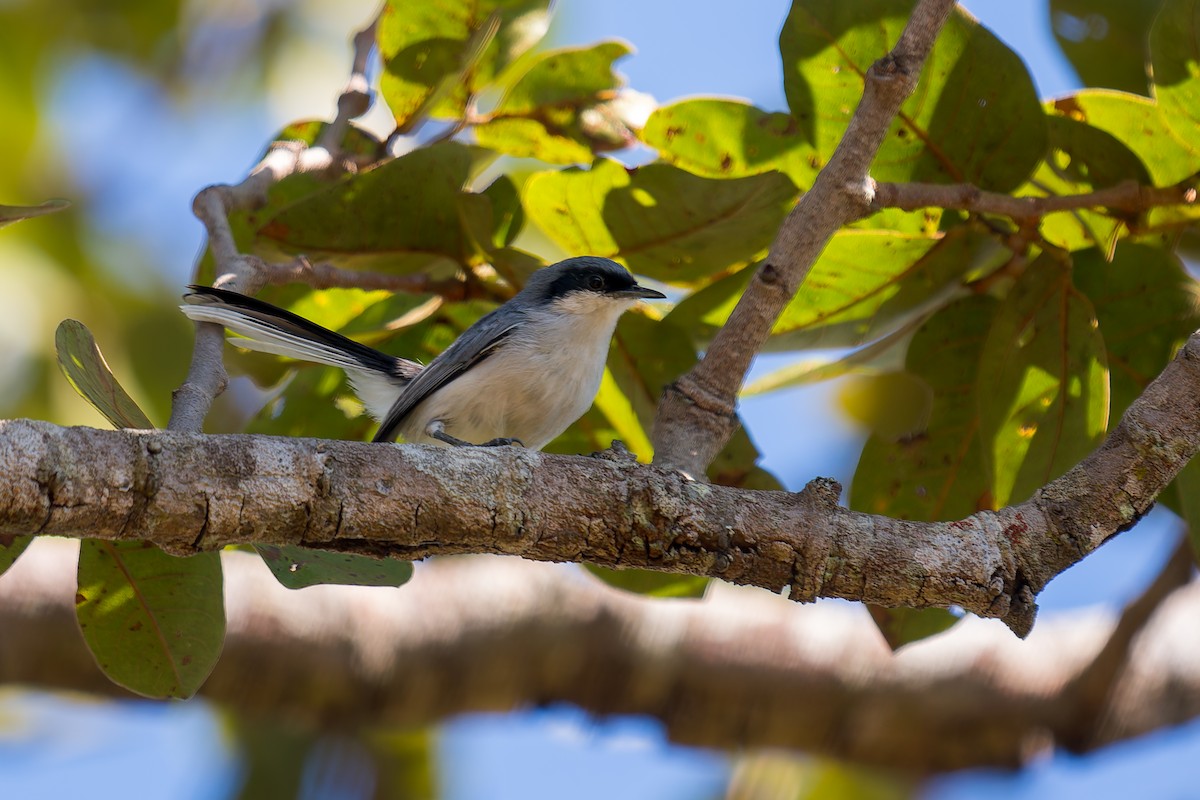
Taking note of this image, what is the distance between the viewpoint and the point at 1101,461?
200cm

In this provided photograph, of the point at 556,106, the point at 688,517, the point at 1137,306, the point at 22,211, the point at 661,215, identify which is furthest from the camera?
the point at 556,106

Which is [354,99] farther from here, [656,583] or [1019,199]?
[1019,199]

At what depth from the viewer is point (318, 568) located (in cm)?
220

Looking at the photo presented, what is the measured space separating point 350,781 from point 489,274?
2.72 metres

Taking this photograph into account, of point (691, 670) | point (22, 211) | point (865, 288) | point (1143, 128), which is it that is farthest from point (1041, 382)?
point (691, 670)

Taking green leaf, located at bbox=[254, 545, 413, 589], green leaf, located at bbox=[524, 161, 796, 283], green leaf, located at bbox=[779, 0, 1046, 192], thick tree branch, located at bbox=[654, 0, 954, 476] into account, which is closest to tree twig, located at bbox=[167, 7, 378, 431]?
green leaf, located at bbox=[254, 545, 413, 589]

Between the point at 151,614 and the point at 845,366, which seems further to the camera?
the point at 845,366

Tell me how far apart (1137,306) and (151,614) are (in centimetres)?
221

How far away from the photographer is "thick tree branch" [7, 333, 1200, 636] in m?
1.79

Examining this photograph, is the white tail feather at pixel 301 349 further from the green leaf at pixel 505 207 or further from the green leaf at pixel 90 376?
the green leaf at pixel 505 207

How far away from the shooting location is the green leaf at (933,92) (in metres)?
2.61

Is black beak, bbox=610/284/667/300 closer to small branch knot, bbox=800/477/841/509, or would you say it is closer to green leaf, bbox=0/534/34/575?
small branch knot, bbox=800/477/841/509

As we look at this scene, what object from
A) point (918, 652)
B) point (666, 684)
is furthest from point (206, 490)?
point (918, 652)

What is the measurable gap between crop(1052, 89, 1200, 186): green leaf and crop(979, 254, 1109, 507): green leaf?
0.36 metres
